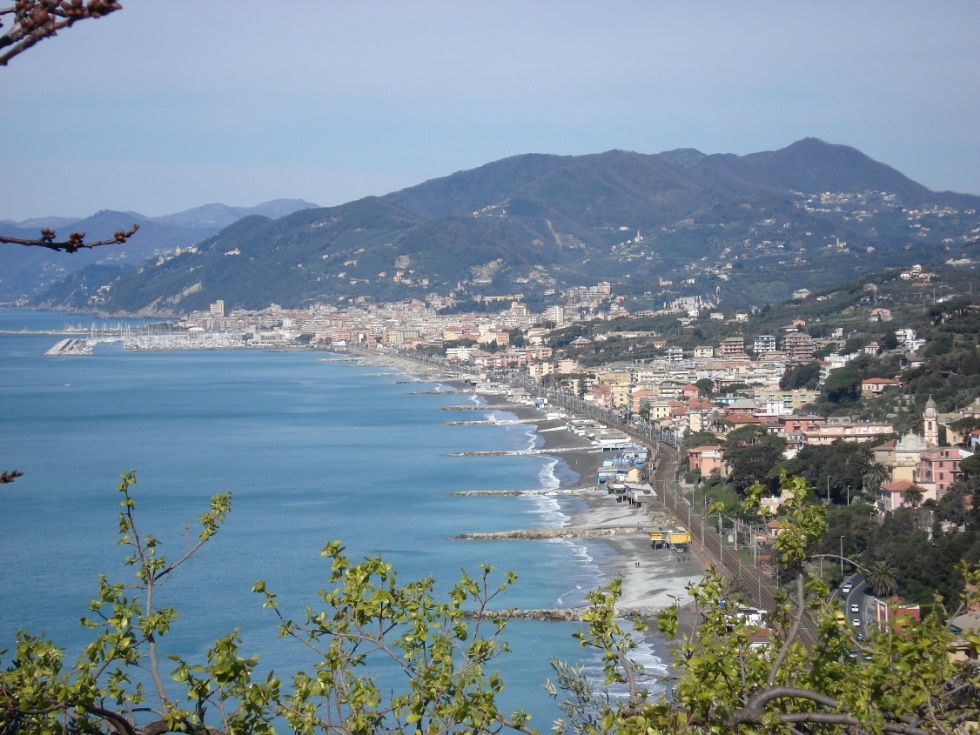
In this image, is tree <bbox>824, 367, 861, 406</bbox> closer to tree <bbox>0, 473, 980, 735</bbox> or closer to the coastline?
the coastline

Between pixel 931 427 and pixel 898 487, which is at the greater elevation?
pixel 931 427

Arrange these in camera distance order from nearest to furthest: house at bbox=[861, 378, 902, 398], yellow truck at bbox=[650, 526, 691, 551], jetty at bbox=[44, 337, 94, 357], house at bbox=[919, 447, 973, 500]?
yellow truck at bbox=[650, 526, 691, 551]
house at bbox=[919, 447, 973, 500]
house at bbox=[861, 378, 902, 398]
jetty at bbox=[44, 337, 94, 357]

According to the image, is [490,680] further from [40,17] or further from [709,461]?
[709,461]

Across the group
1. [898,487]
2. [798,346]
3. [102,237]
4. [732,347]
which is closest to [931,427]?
[898,487]

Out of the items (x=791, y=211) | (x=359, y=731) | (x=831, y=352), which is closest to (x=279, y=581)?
(x=359, y=731)

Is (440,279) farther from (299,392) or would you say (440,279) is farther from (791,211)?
(299,392)

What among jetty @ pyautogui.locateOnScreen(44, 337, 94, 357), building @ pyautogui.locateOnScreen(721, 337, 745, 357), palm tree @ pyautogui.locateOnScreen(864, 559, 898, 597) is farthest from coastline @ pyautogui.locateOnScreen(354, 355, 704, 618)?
jetty @ pyautogui.locateOnScreen(44, 337, 94, 357)
